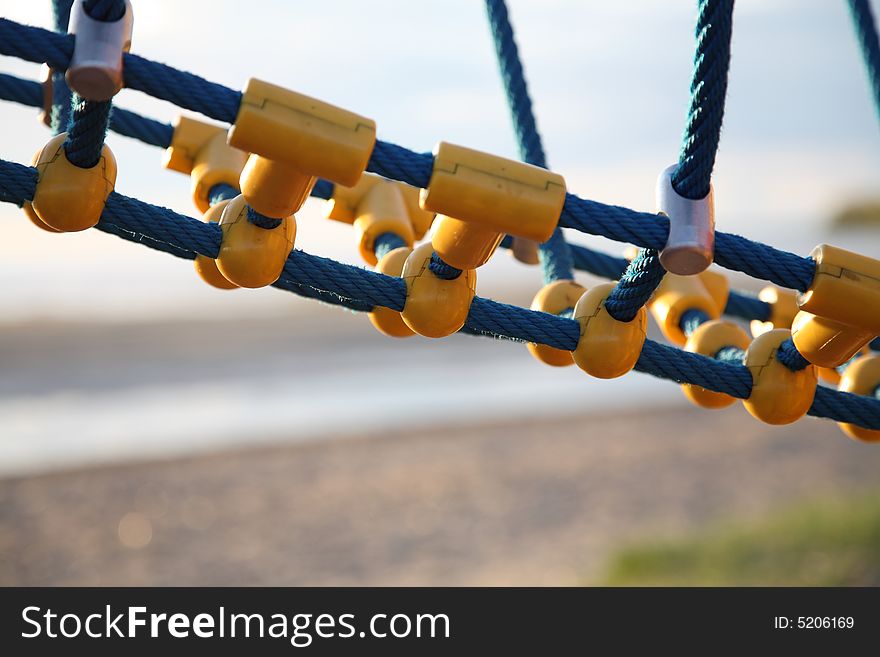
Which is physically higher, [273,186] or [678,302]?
[678,302]

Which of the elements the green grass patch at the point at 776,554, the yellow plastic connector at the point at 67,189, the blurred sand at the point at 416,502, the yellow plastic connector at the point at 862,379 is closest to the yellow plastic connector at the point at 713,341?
the yellow plastic connector at the point at 862,379

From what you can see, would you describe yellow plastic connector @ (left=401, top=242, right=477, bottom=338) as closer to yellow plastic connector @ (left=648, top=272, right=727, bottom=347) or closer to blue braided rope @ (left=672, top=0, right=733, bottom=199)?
Answer: blue braided rope @ (left=672, top=0, right=733, bottom=199)

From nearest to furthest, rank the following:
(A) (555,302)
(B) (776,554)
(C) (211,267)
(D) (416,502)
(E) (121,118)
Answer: (C) (211,267) < (A) (555,302) < (E) (121,118) < (B) (776,554) < (D) (416,502)

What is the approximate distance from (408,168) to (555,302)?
0.34 m

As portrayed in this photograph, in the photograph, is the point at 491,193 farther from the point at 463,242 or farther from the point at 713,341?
the point at 713,341

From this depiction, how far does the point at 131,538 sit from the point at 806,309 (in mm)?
3324

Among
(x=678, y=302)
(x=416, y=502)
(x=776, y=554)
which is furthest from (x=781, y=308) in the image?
(x=416, y=502)

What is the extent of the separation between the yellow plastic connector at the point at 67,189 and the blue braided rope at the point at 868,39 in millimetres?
894

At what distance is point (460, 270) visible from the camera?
0.82 meters

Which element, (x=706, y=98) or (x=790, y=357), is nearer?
(x=706, y=98)

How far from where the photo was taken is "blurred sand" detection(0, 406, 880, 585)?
11.2 ft

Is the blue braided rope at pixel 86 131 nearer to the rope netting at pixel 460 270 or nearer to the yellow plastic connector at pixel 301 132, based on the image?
the rope netting at pixel 460 270

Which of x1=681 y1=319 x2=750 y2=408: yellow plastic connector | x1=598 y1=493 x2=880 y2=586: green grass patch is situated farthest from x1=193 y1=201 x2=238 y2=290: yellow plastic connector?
x1=598 y1=493 x2=880 y2=586: green grass patch

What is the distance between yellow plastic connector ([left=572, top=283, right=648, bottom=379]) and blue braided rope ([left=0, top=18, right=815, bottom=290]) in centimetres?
12
